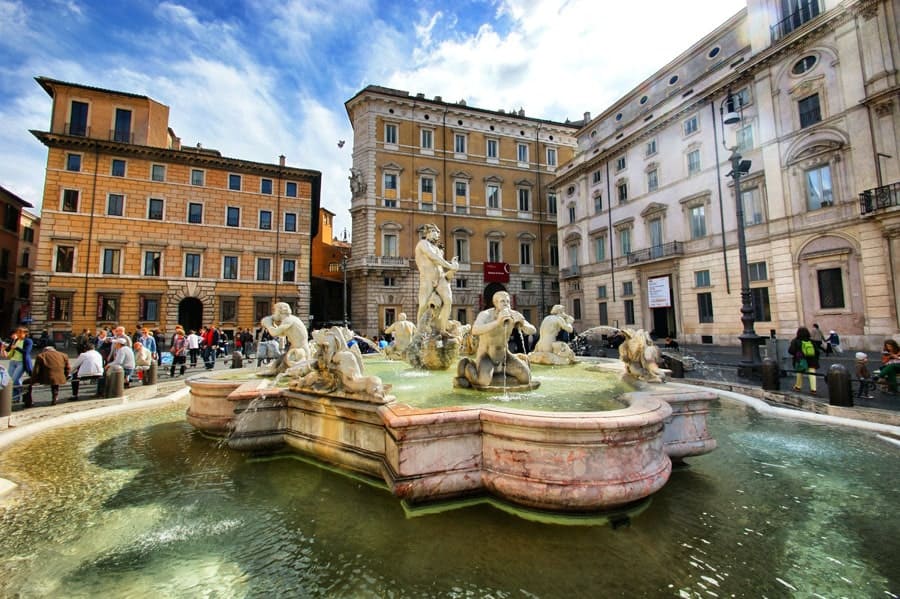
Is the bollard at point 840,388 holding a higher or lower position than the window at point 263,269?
lower

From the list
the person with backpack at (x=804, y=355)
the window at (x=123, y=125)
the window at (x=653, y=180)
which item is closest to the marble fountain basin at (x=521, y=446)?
the person with backpack at (x=804, y=355)

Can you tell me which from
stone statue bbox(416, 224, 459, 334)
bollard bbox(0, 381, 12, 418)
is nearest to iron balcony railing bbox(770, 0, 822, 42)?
stone statue bbox(416, 224, 459, 334)

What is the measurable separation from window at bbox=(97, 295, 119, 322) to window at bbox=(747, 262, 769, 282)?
3657cm

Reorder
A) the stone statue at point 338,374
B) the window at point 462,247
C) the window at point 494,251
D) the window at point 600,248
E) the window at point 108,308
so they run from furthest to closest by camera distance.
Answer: the window at point 494,251 → the window at point 462,247 → the window at point 600,248 → the window at point 108,308 → the stone statue at point 338,374

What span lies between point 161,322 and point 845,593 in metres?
31.5

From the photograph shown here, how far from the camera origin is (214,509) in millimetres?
3135

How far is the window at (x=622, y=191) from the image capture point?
1056 inches

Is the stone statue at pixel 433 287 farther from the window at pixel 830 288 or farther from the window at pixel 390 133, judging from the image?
the window at pixel 390 133

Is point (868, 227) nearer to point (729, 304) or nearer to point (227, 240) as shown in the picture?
point (729, 304)

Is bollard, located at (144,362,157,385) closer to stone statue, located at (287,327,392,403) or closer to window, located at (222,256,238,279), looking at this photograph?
stone statue, located at (287,327,392,403)

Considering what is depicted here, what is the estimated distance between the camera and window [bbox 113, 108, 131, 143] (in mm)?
26761

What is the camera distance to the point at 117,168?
25.8 metres

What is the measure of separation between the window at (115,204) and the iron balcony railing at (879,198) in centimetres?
3932

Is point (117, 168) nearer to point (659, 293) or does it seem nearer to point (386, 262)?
point (386, 262)
